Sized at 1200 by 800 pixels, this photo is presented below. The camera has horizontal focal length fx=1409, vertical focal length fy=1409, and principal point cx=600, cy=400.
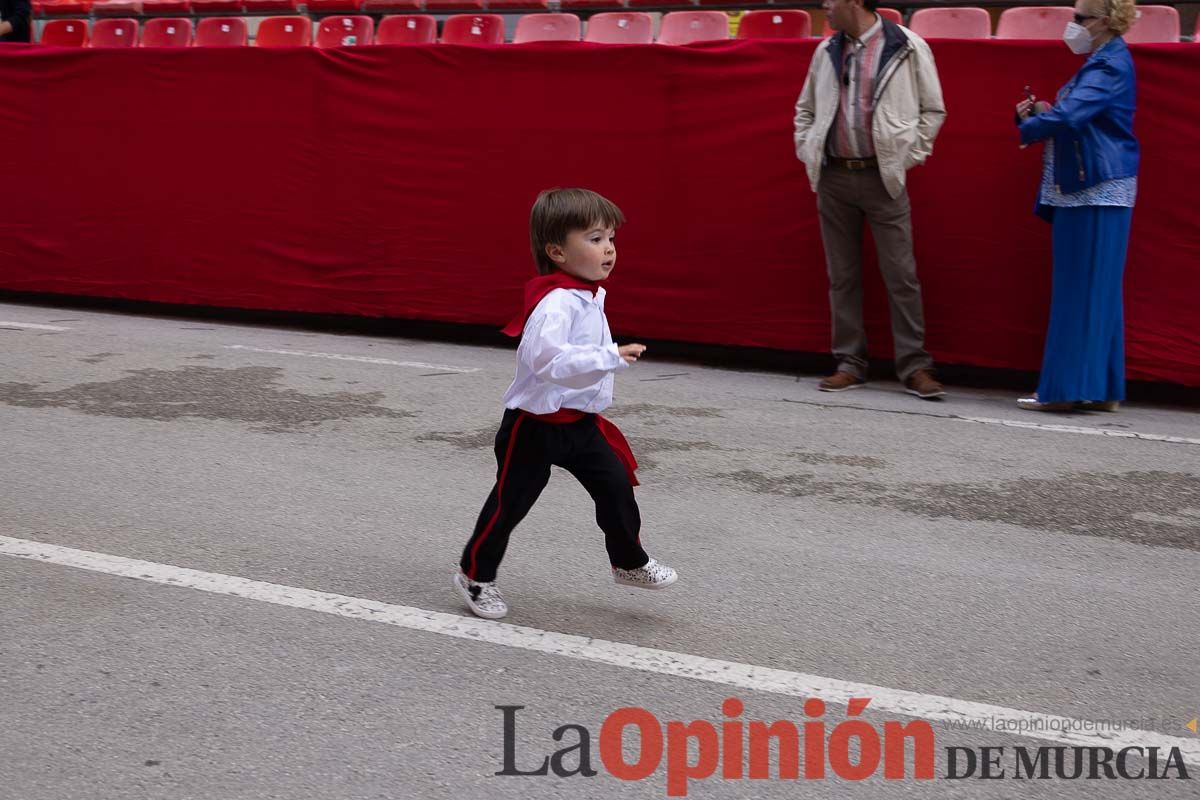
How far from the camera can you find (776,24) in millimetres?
9234

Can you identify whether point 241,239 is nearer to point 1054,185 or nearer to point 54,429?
point 54,429

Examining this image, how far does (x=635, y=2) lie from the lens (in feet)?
35.3

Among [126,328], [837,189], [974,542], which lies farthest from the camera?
[126,328]

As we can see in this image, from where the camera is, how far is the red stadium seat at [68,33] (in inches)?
496

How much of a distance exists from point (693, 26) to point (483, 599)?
6418mm

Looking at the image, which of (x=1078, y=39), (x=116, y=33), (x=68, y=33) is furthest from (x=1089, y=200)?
(x=68, y=33)

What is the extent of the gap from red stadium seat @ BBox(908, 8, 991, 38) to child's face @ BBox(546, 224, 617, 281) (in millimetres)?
5296

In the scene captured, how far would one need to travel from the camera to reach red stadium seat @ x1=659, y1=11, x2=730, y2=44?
934 centimetres

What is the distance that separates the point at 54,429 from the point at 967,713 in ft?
14.7

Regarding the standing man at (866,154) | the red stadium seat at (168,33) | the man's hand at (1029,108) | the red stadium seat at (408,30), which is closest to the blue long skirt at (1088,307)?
the man's hand at (1029,108)

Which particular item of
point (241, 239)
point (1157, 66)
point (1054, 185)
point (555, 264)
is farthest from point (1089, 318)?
point (241, 239)

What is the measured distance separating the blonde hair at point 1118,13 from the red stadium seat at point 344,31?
584cm

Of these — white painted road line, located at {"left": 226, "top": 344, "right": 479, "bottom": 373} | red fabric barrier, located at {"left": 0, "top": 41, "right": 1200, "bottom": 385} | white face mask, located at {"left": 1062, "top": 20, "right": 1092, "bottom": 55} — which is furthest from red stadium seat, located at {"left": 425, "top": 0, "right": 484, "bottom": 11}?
white face mask, located at {"left": 1062, "top": 20, "right": 1092, "bottom": 55}

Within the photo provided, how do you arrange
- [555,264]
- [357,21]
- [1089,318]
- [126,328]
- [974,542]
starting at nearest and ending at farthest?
[555,264] → [974,542] → [1089,318] → [126,328] → [357,21]
